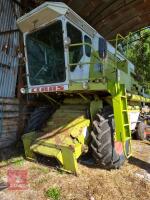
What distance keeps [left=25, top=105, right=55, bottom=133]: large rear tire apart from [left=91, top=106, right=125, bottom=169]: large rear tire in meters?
1.87

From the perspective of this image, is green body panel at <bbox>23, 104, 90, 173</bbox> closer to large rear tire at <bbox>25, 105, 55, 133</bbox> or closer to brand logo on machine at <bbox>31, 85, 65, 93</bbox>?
large rear tire at <bbox>25, 105, 55, 133</bbox>

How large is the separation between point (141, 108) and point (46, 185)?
5.94 m

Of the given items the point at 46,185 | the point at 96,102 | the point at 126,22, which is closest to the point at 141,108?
the point at 126,22

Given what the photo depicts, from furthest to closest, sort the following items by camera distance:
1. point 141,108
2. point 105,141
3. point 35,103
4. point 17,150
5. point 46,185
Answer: point 141,108
point 35,103
point 17,150
point 105,141
point 46,185

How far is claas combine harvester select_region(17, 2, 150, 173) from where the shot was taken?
624 centimetres

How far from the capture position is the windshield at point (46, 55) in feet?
21.6

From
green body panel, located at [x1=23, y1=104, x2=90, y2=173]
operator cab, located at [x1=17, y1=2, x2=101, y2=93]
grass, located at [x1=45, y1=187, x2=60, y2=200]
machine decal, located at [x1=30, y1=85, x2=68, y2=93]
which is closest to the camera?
grass, located at [x1=45, y1=187, x2=60, y2=200]

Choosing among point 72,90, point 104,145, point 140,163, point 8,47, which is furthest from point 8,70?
point 140,163

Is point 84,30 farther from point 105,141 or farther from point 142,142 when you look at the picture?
point 142,142

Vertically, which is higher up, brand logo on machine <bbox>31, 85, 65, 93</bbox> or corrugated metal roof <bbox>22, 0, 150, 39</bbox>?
corrugated metal roof <bbox>22, 0, 150, 39</bbox>

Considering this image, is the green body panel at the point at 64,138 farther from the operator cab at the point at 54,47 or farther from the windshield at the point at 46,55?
the windshield at the point at 46,55

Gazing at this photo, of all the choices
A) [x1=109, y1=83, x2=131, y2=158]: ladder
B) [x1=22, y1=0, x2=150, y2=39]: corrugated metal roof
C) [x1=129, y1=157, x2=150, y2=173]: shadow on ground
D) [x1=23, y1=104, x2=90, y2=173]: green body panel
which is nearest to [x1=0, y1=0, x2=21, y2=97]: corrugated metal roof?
[x1=22, y1=0, x2=150, y2=39]: corrugated metal roof

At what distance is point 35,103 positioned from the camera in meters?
8.79

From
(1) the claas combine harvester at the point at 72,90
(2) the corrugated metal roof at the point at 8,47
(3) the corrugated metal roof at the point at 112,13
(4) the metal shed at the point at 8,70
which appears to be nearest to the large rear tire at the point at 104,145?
(1) the claas combine harvester at the point at 72,90
